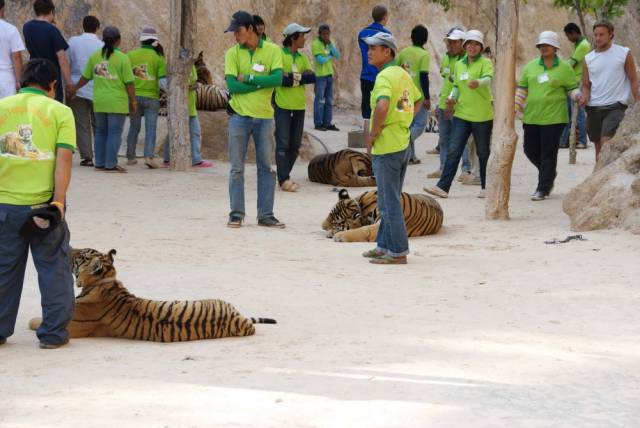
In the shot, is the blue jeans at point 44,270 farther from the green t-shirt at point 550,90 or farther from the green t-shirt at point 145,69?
the green t-shirt at point 145,69

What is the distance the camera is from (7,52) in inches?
428

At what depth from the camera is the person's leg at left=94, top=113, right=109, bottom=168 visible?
50.8ft

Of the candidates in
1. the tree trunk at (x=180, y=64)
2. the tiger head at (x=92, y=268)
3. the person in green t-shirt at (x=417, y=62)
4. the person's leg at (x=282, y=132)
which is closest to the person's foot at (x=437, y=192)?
the person's leg at (x=282, y=132)

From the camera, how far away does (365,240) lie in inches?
432

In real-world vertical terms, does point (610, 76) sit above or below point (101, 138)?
above

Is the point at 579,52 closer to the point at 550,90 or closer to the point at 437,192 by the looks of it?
the point at 550,90

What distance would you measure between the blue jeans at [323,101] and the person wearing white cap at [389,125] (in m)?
11.5

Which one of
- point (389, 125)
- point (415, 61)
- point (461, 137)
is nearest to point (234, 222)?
point (389, 125)

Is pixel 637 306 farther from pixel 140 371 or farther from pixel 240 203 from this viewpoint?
pixel 240 203

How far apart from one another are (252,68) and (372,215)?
6.27 feet

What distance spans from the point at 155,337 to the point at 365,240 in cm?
459

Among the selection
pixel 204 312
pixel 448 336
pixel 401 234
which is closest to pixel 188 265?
pixel 401 234

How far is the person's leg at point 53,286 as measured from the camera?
20.8ft

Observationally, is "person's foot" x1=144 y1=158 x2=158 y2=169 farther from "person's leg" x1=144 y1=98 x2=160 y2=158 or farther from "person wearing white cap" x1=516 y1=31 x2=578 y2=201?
"person wearing white cap" x1=516 y1=31 x2=578 y2=201
